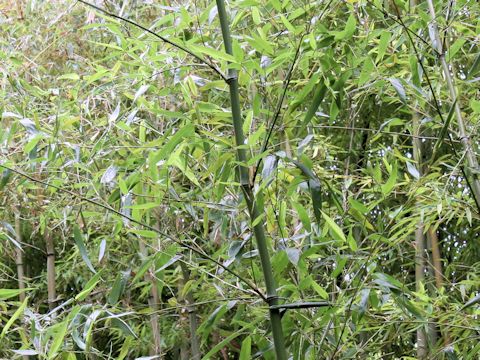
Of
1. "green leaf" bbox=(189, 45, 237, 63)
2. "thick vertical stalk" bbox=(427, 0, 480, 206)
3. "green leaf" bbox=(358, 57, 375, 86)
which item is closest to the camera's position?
"green leaf" bbox=(189, 45, 237, 63)

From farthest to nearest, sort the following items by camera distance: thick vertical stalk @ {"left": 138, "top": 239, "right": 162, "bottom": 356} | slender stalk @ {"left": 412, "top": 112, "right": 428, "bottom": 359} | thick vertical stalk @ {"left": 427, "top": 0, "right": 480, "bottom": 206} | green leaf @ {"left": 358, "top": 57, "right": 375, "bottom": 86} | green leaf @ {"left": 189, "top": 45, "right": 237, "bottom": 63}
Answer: thick vertical stalk @ {"left": 138, "top": 239, "right": 162, "bottom": 356}
slender stalk @ {"left": 412, "top": 112, "right": 428, "bottom": 359}
thick vertical stalk @ {"left": 427, "top": 0, "right": 480, "bottom": 206}
green leaf @ {"left": 358, "top": 57, "right": 375, "bottom": 86}
green leaf @ {"left": 189, "top": 45, "right": 237, "bottom": 63}

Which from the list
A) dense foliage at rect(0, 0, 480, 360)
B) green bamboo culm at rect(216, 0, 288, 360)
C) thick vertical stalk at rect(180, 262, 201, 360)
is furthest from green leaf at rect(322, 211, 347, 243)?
thick vertical stalk at rect(180, 262, 201, 360)

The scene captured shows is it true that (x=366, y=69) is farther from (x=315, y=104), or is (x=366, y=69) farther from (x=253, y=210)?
(x=253, y=210)

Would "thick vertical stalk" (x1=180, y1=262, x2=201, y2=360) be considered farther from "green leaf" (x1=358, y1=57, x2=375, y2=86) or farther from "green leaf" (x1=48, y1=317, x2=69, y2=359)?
"green leaf" (x1=358, y1=57, x2=375, y2=86)

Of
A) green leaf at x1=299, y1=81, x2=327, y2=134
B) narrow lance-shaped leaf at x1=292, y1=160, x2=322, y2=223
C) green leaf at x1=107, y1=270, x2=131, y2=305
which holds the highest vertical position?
green leaf at x1=299, y1=81, x2=327, y2=134

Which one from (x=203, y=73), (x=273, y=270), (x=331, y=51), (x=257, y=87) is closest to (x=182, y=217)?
(x=203, y=73)

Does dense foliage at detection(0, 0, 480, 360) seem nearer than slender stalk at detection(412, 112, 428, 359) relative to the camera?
Yes

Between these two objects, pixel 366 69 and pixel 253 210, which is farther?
pixel 366 69

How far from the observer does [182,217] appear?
8.72 feet

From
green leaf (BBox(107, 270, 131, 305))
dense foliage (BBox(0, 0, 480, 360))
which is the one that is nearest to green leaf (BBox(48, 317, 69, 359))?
dense foliage (BBox(0, 0, 480, 360))

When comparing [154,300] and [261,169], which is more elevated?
[261,169]

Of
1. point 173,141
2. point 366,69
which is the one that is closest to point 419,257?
point 366,69

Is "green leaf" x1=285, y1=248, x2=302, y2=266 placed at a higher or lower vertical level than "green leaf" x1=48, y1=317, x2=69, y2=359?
higher

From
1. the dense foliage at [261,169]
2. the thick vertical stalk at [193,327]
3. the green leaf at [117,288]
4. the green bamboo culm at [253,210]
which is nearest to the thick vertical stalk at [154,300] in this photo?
the dense foliage at [261,169]
